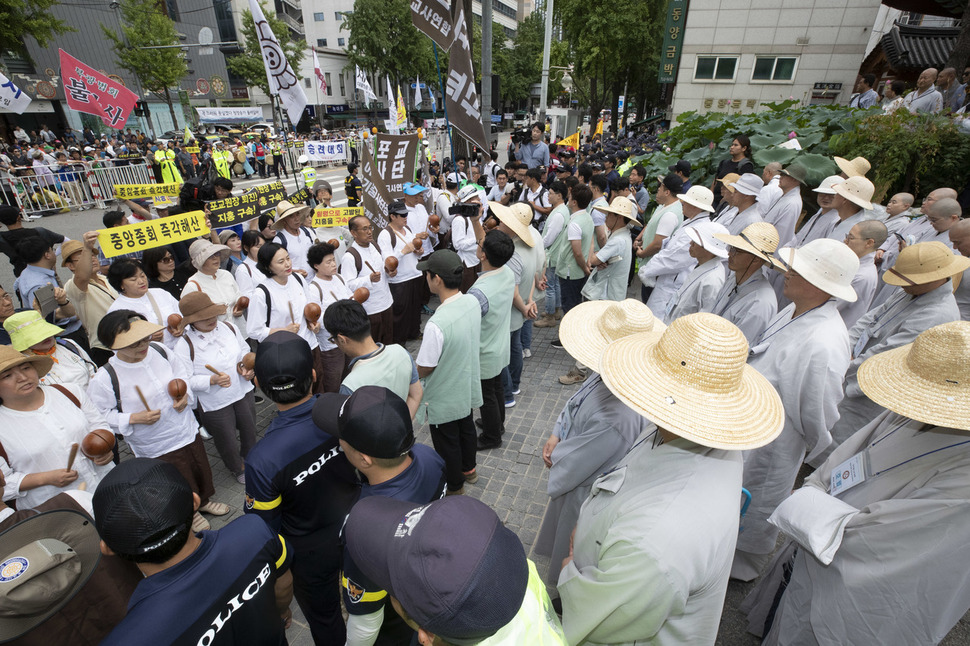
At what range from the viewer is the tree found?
2805 cm

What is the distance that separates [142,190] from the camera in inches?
283

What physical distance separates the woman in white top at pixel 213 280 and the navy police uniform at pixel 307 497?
264 cm

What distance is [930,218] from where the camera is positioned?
4746mm

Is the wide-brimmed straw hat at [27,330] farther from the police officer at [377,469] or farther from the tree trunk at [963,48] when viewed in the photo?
the tree trunk at [963,48]

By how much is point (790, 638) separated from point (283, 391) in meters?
2.81

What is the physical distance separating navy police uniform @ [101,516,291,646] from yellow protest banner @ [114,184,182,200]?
7.58 meters

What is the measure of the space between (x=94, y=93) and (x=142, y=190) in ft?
15.5

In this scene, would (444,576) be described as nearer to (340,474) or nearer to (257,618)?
(257,618)

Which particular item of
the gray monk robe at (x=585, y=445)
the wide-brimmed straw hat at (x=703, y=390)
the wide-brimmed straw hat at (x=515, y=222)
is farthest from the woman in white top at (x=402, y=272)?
the wide-brimmed straw hat at (x=703, y=390)

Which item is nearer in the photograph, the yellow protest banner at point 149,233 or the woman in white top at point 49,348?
the woman in white top at point 49,348

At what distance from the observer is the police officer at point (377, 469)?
67.2 inches

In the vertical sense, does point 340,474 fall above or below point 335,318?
below

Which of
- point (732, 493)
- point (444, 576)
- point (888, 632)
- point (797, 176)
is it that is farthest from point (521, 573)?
point (797, 176)

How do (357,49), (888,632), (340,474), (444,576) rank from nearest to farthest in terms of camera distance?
(444,576) → (888,632) → (340,474) → (357,49)
